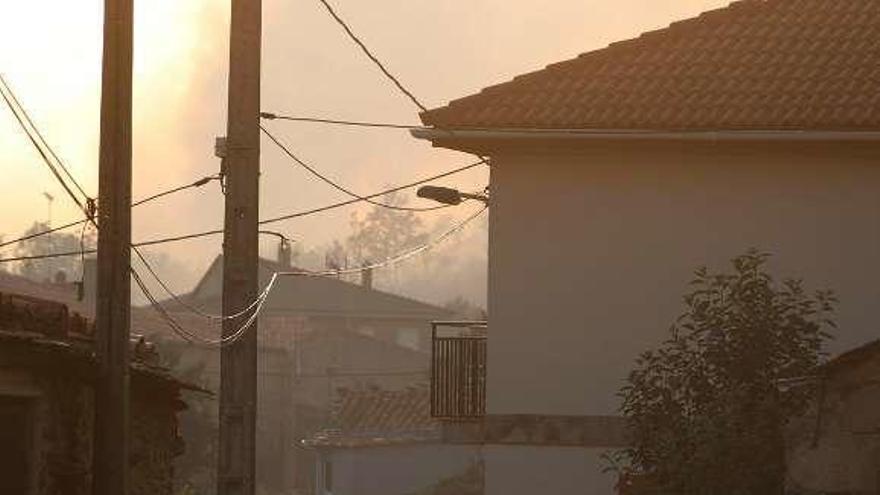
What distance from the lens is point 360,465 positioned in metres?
68.2

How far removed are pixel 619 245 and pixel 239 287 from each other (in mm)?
8255

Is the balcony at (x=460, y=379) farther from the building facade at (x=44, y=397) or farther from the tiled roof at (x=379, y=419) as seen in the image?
the tiled roof at (x=379, y=419)

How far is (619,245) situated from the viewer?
27.6 metres

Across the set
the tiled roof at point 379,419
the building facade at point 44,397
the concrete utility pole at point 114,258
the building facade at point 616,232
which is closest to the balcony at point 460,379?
the building facade at point 616,232

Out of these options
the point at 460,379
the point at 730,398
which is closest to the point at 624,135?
the point at 460,379

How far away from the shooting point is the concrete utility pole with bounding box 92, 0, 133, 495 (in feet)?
55.2

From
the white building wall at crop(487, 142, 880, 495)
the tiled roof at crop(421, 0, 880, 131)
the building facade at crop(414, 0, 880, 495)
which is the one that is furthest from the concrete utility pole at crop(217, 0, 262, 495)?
the white building wall at crop(487, 142, 880, 495)

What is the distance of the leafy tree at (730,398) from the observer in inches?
845

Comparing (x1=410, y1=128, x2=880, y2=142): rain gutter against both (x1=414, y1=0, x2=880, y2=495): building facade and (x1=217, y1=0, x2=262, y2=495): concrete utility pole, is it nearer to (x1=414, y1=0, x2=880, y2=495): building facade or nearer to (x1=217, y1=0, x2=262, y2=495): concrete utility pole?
(x1=414, y1=0, x2=880, y2=495): building facade

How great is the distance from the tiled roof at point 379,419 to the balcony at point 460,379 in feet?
120

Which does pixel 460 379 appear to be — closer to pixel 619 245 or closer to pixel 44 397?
pixel 619 245

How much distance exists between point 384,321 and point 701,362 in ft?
323

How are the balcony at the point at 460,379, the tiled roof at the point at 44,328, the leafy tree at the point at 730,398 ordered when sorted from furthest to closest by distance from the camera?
the balcony at the point at 460,379 → the leafy tree at the point at 730,398 → the tiled roof at the point at 44,328

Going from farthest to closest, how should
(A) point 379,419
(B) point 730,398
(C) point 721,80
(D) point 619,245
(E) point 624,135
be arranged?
(A) point 379,419, (C) point 721,80, (D) point 619,245, (E) point 624,135, (B) point 730,398
